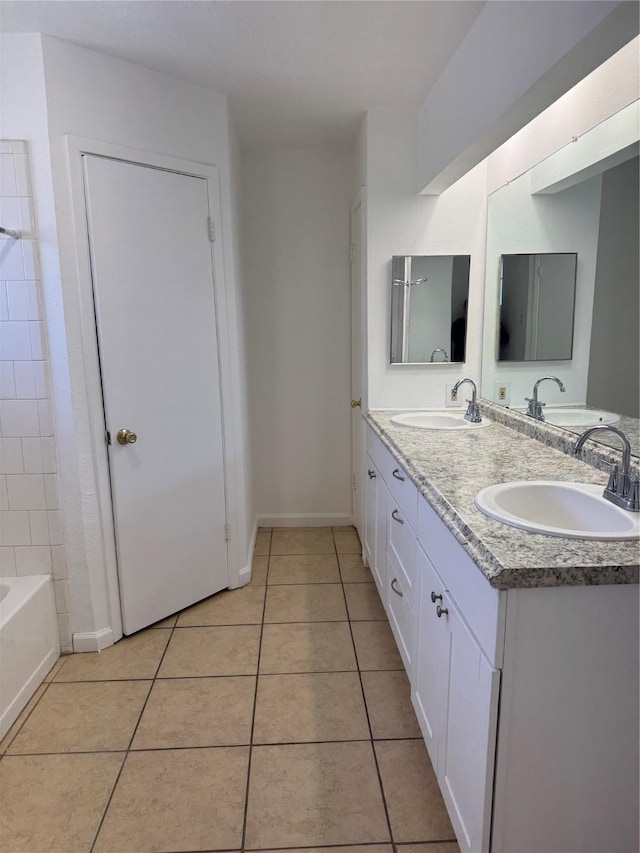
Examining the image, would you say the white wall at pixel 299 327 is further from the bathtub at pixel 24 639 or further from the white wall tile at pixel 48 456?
the bathtub at pixel 24 639

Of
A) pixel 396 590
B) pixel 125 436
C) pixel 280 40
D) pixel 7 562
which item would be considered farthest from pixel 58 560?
pixel 280 40

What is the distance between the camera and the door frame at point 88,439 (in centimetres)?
208

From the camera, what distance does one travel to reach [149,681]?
2104 millimetres

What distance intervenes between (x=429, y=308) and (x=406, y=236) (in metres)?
0.38

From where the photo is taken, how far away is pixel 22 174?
1976 mm

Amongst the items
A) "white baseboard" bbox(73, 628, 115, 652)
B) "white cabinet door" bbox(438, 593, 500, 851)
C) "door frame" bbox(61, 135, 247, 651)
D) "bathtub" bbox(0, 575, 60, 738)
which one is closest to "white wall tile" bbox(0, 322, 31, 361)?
"door frame" bbox(61, 135, 247, 651)

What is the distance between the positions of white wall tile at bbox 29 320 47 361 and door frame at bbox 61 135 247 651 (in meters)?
0.09

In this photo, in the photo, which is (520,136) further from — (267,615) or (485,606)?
(267,615)

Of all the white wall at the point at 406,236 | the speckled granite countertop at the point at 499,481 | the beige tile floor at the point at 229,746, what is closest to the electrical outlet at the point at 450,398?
the white wall at the point at 406,236

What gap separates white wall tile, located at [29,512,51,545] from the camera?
2.18 metres

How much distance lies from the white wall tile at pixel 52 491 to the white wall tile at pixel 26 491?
0.05 ft

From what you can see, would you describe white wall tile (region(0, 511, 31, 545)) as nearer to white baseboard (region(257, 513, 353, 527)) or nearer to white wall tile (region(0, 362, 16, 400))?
white wall tile (region(0, 362, 16, 400))

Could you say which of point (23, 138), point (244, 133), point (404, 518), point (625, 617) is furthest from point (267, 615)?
point (244, 133)

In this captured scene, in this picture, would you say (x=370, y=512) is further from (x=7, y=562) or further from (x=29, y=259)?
(x=29, y=259)
